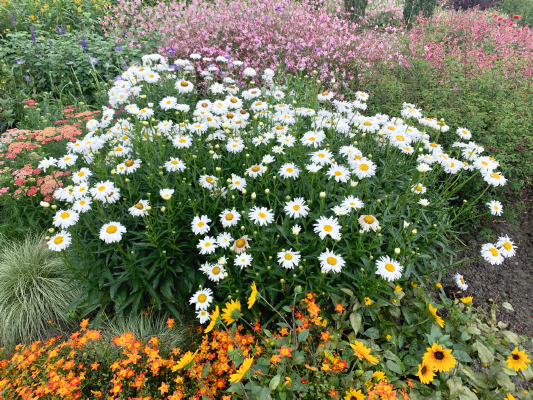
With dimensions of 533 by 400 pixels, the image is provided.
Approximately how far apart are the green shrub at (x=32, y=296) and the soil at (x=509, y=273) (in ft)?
12.8

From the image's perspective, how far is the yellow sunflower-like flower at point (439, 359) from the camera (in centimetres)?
195

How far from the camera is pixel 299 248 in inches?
96.8

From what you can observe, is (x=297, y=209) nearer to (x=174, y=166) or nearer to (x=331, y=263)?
(x=331, y=263)

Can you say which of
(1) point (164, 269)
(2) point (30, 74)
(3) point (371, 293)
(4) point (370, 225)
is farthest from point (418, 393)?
(2) point (30, 74)

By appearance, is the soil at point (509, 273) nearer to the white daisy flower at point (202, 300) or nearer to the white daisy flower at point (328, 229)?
the white daisy flower at point (328, 229)

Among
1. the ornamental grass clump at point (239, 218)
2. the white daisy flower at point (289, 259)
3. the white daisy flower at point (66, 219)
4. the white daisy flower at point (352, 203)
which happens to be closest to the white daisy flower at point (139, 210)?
the ornamental grass clump at point (239, 218)

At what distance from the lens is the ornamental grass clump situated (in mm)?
2424

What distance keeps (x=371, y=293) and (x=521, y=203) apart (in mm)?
2640

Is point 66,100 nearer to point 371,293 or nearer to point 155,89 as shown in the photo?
point 155,89

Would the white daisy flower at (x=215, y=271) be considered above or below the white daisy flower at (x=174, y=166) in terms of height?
below

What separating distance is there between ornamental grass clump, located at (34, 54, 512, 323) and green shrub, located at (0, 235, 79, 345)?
373 millimetres

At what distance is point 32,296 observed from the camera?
10.0ft

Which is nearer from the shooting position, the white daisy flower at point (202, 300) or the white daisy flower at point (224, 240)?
the white daisy flower at point (202, 300)

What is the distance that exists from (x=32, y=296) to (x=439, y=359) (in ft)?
11.2
